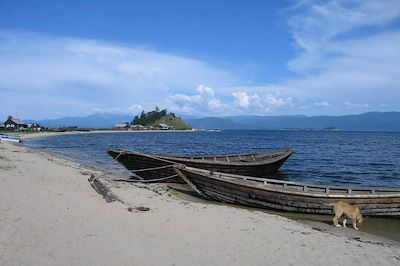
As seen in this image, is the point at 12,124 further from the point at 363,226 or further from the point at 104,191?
the point at 363,226

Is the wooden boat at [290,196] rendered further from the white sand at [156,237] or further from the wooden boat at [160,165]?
the wooden boat at [160,165]

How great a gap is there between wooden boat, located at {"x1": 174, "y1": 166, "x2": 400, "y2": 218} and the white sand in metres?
1.73

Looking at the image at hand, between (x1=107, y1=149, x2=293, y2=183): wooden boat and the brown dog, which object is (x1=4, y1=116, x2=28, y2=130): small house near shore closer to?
(x1=107, y1=149, x2=293, y2=183): wooden boat

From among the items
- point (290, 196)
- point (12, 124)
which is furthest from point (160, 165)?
point (12, 124)

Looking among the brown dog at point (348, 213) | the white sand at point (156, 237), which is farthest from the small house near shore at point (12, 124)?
the brown dog at point (348, 213)

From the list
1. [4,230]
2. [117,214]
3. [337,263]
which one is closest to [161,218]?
[117,214]

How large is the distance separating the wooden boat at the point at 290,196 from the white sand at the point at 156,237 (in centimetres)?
173

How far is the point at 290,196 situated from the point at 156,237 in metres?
6.38

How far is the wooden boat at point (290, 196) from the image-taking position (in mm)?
12547

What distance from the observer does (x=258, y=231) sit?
9.33m

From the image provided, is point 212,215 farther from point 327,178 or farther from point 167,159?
point 327,178

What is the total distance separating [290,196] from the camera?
13.0 meters

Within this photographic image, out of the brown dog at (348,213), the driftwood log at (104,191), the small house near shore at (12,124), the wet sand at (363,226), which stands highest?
the small house near shore at (12,124)

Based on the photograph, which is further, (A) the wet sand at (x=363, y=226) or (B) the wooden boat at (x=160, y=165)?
(B) the wooden boat at (x=160, y=165)
